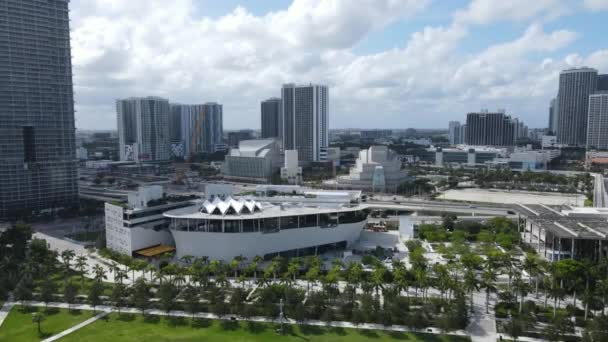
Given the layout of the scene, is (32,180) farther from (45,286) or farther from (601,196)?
(601,196)

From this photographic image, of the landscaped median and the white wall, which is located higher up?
the white wall

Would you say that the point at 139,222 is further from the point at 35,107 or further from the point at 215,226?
the point at 35,107

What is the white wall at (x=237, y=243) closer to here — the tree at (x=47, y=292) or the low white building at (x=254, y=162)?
the tree at (x=47, y=292)

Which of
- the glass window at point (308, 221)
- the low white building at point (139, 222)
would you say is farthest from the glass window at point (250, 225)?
the low white building at point (139, 222)

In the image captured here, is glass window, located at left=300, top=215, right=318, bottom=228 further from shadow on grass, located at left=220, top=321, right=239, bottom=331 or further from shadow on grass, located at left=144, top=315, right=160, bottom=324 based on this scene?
shadow on grass, located at left=144, top=315, right=160, bottom=324

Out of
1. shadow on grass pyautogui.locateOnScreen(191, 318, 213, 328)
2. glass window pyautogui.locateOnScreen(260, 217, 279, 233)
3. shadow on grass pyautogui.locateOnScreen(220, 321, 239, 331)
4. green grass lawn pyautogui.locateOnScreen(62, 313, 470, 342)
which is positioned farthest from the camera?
glass window pyautogui.locateOnScreen(260, 217, 279, 233)

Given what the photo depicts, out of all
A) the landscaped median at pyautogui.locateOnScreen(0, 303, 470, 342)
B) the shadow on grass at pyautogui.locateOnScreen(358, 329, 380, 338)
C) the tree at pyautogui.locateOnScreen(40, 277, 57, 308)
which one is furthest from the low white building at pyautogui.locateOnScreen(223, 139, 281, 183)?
the shadow on grass at pyautogui.locateOnScreen(358, 329, 380, 338)

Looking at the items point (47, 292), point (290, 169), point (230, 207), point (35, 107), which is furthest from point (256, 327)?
point (290, 169)

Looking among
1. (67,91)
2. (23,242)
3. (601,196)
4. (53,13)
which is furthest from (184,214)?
(601,196)
